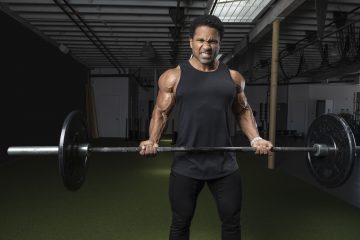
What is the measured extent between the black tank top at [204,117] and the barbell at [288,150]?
1.9 inches

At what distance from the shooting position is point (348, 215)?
267cm

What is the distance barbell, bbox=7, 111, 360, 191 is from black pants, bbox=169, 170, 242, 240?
0.42ft

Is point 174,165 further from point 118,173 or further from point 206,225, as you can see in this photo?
point 118,173

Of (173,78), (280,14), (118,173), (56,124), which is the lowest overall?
(118,173)

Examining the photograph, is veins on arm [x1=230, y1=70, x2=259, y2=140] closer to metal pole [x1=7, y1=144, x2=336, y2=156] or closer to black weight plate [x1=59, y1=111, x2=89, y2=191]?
metal pole [x1=7, y1=144, x2=336, y2=156]

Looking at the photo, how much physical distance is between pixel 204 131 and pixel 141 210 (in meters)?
1.56

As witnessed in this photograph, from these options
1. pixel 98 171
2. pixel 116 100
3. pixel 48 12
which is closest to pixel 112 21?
pixel 48 12

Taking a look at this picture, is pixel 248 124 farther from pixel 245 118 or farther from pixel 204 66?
pixel 204 66

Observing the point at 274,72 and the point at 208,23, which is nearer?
the point at 208,23

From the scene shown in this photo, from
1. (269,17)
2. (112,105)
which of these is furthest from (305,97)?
(269,17)

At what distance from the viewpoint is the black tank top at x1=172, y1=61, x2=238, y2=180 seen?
4.36ft

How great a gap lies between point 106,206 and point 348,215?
1956 mm

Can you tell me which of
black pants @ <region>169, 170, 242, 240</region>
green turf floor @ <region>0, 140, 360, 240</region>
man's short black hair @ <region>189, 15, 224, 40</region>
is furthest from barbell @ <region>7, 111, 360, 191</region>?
green turf floor @ <region>0, 140, 360, 240</region>

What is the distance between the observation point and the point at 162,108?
4.75 ft
